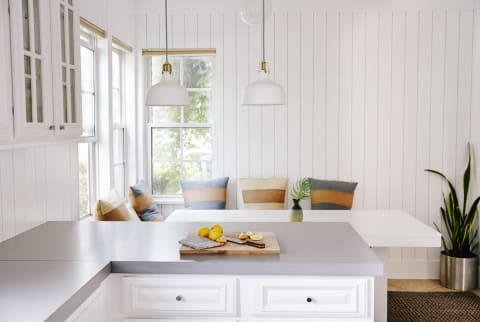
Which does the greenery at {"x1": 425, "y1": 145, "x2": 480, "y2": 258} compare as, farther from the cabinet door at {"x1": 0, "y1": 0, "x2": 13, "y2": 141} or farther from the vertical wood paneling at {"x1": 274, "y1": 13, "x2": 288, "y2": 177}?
the cabinet door at {"x1": 0, "y1": 0, "x2": 13, "y2": 141}

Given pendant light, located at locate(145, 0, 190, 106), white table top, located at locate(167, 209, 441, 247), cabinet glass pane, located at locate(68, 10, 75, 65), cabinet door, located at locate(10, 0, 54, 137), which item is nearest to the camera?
cabinet door, located at locate(10, 0, 54, 137)

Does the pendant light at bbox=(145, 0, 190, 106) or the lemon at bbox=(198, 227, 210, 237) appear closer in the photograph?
the lemon at bbox=(198, 227, 210, 237)

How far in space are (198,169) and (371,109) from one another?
1.67 metres

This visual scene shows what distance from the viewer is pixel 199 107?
5090mm

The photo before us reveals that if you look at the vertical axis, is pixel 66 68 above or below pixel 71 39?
below

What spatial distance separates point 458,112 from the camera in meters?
4.86

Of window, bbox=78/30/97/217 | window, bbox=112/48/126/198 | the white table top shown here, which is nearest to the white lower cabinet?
the white table top

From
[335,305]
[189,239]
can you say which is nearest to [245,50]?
[189,239]

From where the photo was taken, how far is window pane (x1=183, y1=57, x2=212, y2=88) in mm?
5043

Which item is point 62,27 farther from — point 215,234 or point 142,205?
point 142,205

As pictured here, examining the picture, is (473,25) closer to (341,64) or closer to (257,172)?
(341,64)

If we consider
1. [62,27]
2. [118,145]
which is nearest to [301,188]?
[118,145]

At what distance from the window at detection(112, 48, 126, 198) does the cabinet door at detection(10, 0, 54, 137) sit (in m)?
2.24

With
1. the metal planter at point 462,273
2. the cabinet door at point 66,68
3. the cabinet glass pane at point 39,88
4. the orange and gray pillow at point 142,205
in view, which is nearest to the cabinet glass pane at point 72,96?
the cabinet door at point 66,68
